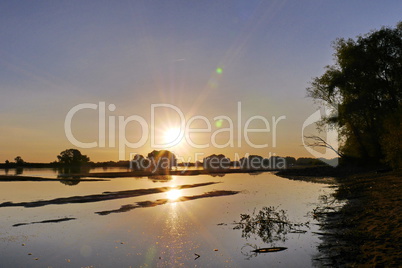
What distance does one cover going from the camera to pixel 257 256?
36.6 feet

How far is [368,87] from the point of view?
3978cm

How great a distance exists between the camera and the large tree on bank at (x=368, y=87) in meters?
38.3

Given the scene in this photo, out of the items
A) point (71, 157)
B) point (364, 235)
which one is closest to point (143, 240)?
point (364, 235)

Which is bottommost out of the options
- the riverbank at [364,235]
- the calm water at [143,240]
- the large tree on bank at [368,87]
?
the calm water at [143,240]

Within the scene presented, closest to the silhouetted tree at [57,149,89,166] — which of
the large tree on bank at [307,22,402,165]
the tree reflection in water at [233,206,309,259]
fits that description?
the large tree on bank at [307,22,402,165]

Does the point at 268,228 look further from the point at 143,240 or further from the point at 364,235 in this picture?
the point at 143,240

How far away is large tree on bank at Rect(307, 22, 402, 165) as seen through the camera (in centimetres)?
3828

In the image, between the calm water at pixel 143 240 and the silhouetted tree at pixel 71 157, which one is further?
the silhouetted tree at pixel 71 157

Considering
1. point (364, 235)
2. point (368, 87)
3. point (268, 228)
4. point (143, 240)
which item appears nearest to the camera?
point (364, 235)

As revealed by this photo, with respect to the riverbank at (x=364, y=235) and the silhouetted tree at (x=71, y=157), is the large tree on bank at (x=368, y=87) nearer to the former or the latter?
the riverbank at (x=364, y=235)

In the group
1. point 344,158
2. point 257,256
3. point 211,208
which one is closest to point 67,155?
point 344,158

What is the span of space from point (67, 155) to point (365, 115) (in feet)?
523

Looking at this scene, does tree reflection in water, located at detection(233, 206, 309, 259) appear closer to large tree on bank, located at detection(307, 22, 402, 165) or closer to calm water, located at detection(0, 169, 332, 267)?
calm water, located at detection(0, 169, 332, 267)

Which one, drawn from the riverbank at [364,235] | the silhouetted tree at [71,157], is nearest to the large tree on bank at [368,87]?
the riverbank at [364,235]
